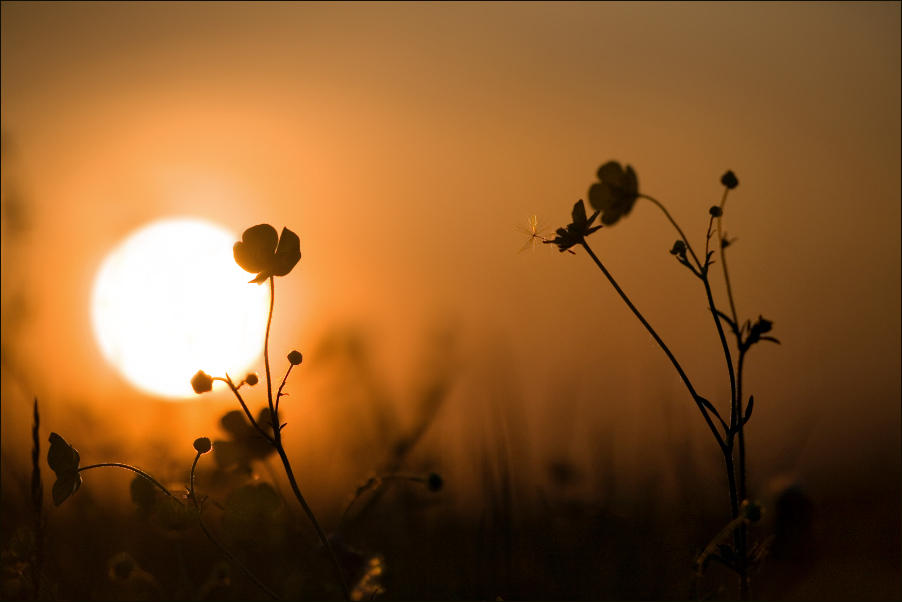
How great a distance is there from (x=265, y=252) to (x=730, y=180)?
770mm

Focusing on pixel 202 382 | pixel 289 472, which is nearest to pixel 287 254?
pixel 202 382

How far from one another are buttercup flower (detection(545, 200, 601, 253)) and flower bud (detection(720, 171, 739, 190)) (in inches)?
9.5

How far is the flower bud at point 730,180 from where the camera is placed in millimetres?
1043

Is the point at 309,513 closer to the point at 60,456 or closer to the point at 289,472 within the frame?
the point at 289,472

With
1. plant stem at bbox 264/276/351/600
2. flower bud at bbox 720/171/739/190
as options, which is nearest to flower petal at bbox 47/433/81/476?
plant stem at bbox 264/276/351/600

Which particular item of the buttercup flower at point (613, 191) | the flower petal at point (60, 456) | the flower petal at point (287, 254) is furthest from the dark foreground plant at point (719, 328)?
the flower petal at point (60, 456)

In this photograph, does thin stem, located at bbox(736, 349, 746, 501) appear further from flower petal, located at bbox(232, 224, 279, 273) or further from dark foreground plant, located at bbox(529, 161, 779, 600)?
flower petal, located at bbox(232, 224, 279, 273)

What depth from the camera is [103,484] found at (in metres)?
1.89

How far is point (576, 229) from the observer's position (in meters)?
0.99

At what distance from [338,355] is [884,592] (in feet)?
4.93

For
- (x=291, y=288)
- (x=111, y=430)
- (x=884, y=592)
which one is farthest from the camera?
(x=291, y=288)

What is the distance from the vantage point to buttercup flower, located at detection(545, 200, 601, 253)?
39.0 inches

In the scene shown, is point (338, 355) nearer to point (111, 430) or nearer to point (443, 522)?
point (443, 522)

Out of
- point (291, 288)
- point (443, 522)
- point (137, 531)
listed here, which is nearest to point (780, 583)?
point (443, 522)
